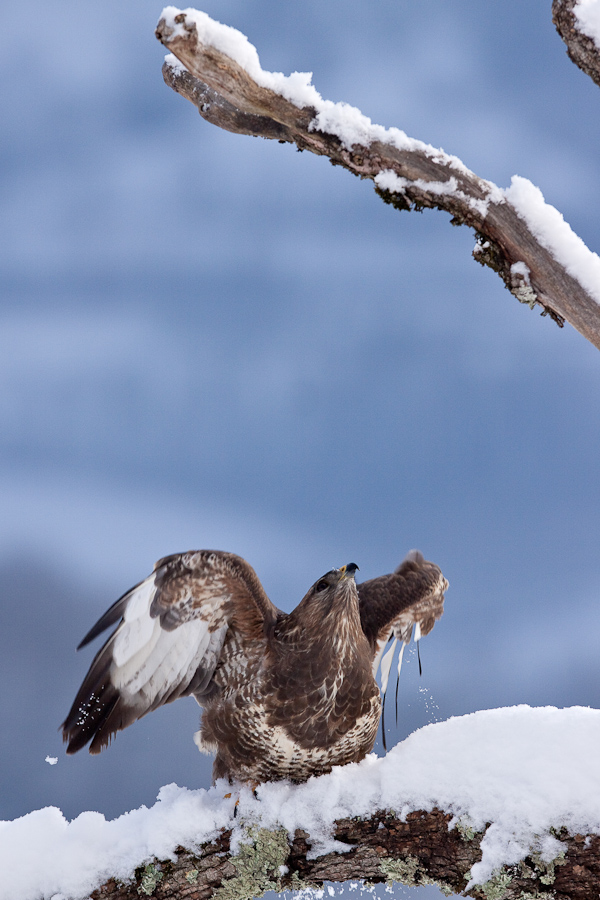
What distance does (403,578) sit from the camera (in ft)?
17.1

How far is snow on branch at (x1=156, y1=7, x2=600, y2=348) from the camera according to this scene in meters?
3.77

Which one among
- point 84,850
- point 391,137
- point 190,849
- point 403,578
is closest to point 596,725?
point 403,578

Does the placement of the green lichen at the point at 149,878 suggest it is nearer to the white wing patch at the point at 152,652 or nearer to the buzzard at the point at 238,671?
the buzzard at the point at 238,671

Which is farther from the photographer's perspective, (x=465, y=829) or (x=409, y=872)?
(x=409, y=872)

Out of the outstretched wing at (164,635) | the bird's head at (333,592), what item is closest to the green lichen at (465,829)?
the bird's head at (333,592)

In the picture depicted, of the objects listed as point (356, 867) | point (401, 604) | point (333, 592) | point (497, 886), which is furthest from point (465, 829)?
point (401, 604)

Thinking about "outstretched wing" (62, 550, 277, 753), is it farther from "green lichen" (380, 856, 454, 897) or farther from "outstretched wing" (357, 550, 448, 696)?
"green lichen" (380, 856, 454, 897)

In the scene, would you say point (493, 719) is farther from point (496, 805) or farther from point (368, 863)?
point (368, 863)

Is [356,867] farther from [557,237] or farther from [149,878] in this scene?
[557,237]

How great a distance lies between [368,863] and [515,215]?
3.46 m

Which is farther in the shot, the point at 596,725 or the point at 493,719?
the point at 493,719

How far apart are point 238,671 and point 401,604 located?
127 cm

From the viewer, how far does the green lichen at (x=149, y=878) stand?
158 inches

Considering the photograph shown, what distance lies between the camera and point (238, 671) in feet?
14.8
